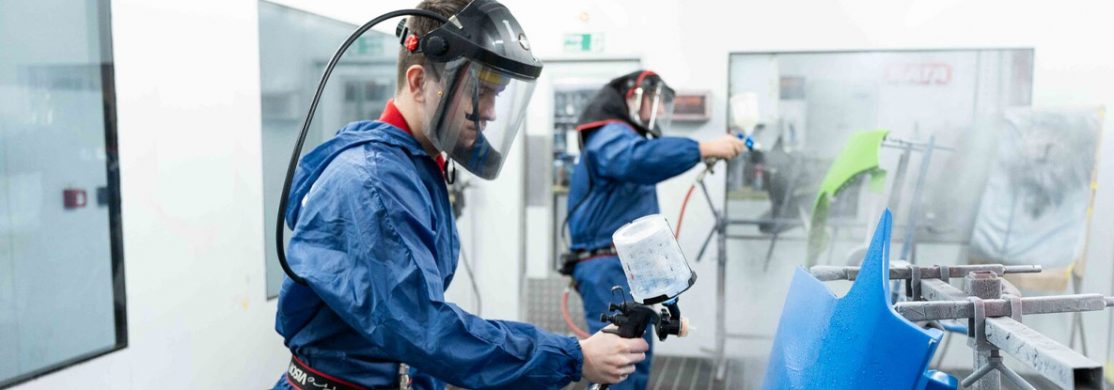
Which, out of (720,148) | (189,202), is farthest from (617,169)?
(189,202)

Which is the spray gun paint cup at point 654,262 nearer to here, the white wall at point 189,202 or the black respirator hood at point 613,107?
the white wall at point 189,202

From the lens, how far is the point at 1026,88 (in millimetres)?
3650

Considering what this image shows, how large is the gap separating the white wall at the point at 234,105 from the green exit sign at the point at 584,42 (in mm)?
181

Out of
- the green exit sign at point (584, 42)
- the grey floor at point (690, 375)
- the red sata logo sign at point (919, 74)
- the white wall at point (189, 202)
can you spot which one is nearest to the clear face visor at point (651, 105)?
the green exit sign at point (584, 42)

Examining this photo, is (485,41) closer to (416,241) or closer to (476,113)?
(476,113)

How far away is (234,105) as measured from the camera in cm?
253

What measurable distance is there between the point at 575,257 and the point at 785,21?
5.77ft

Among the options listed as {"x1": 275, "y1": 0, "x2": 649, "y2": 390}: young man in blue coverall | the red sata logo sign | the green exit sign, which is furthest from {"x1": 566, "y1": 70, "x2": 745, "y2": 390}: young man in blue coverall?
{"x1": 275, "y1": 0, "x2": 649, "y2": 390}: young man in blue coverall

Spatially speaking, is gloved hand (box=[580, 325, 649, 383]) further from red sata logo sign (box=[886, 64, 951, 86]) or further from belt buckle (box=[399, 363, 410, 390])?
red sata logo sign (box=[886, 64, 951, 86])

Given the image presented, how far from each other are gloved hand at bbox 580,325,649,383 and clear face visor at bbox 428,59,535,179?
1.36ft

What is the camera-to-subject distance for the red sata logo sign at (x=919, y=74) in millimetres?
3779

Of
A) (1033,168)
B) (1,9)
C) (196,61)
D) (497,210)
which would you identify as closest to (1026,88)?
(1033,168)

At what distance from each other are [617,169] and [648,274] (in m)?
1.80

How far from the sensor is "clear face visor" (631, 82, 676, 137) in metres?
3.30
